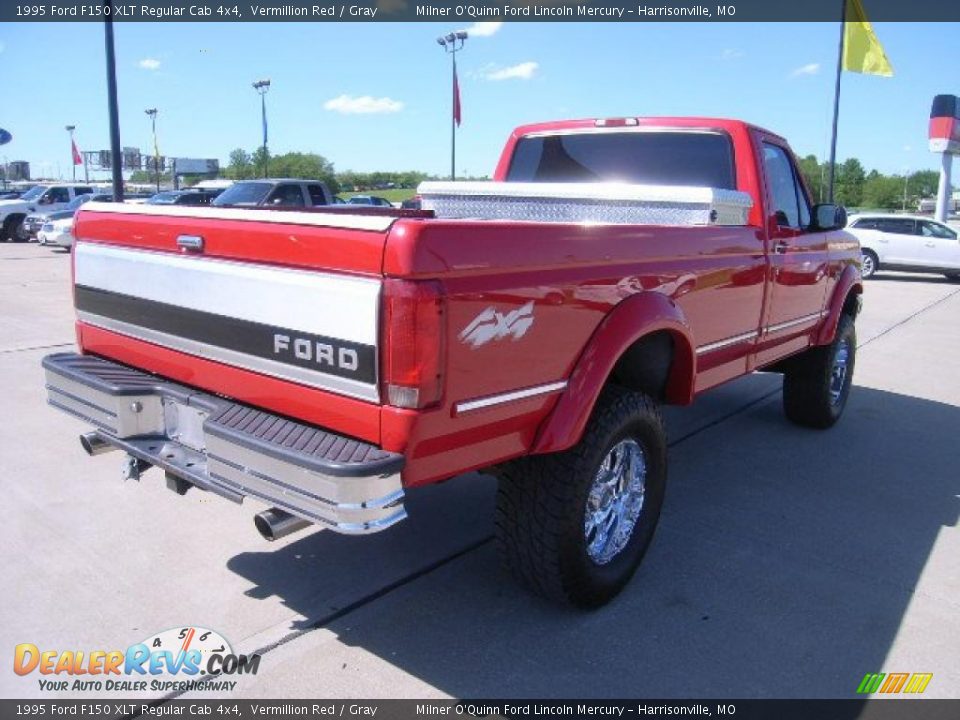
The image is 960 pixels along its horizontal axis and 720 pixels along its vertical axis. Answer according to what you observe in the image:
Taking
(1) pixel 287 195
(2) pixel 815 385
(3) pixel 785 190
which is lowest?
(2) pixel 815 385

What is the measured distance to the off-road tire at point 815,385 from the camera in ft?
18.4

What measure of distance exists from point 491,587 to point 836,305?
360cm

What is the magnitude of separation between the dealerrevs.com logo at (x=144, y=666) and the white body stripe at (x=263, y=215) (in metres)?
1.57

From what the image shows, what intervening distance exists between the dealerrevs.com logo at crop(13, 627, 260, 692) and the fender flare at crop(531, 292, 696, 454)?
1359mm

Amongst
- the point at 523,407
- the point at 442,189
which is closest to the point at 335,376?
the point at 523,407

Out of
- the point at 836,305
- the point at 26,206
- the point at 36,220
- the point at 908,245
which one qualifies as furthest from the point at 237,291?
the point at 26,206

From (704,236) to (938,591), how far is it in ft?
6.25

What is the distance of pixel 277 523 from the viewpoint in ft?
7.94

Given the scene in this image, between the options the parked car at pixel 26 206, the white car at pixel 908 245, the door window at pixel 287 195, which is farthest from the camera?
the parked car at pixel 26 206

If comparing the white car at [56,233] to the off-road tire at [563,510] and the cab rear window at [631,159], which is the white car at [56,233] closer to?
the cab rear window at [631,159]

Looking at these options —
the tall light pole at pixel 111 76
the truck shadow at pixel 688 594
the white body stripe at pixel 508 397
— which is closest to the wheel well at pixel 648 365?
the white body stripe at pixel 508 397

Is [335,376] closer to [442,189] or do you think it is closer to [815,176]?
[442,189]

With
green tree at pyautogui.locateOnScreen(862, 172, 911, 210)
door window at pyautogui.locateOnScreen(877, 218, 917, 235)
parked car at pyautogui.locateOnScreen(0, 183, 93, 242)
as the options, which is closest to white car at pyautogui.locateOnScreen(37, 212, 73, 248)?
parked car at pyautogui.locateOnScreen(0, 183, 93, 242)

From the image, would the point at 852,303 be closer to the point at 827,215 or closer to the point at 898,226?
the point at 827,215
